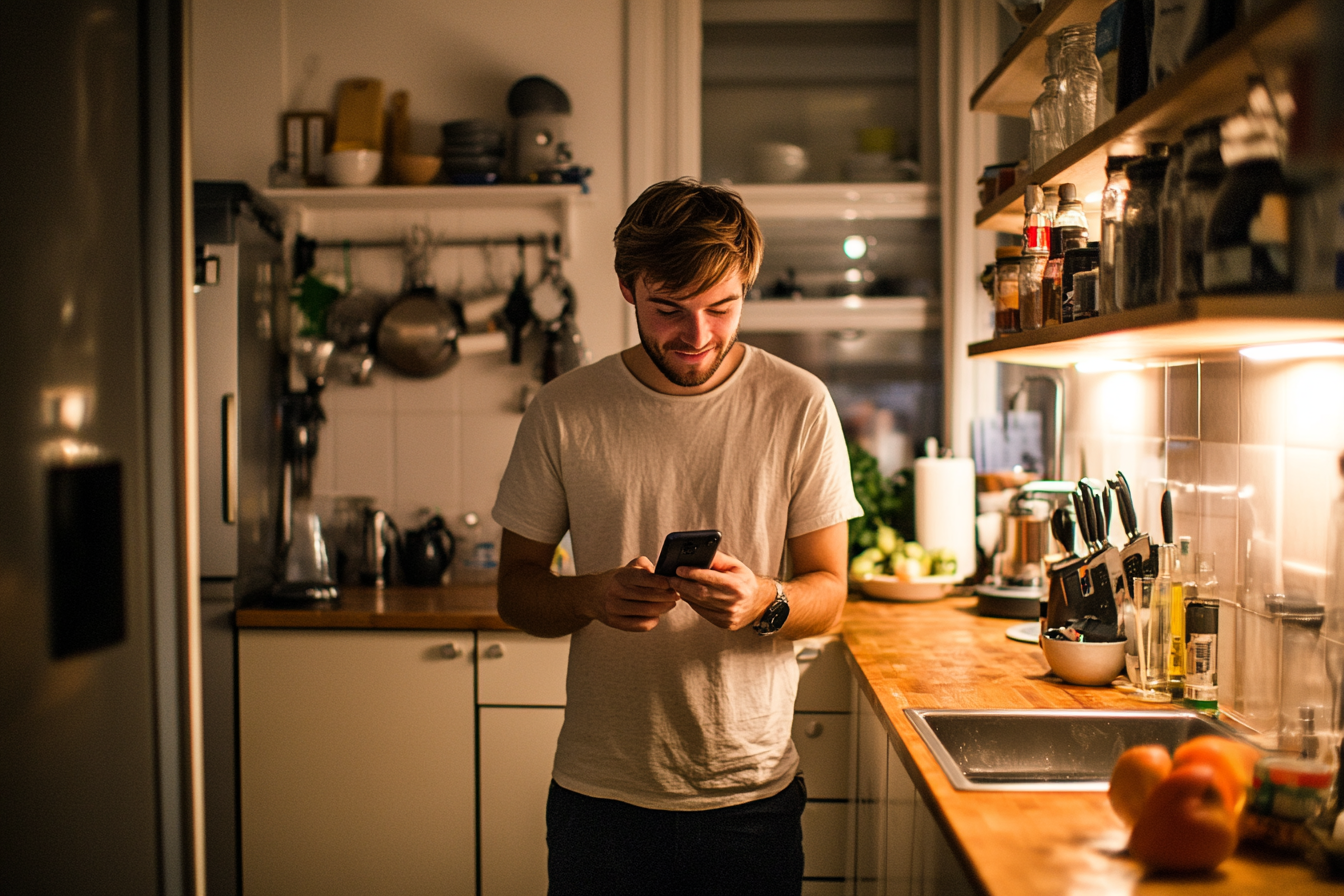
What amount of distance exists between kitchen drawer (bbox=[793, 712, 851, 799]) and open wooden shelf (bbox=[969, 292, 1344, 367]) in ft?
3.34

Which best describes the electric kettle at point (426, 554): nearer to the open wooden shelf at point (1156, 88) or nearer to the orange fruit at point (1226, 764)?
the open wooden shelf at point (1156, 88)

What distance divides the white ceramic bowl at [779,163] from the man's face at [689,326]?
1.77m

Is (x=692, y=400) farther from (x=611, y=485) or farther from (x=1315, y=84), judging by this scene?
(x=1315, y=84)

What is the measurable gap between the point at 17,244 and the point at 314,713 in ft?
5.86

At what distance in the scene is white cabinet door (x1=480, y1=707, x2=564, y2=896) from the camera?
2463 millimetres

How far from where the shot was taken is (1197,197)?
1.09 meters

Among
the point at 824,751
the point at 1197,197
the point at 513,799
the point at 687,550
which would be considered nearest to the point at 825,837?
the point at 824,751

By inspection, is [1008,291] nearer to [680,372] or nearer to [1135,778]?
[680,372]

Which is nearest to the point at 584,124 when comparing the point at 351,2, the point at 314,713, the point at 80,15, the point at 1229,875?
the point at 351,2

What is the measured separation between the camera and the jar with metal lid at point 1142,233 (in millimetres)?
1214

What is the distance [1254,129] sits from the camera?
101 centimetres

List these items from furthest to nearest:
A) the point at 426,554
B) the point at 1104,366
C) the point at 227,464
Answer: the point at 426,554, the point at 227,464, the point at 1104,366

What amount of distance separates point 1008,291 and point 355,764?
184 cm

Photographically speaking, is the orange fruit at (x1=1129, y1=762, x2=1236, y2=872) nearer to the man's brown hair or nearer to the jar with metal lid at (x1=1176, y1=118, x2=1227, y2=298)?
the jar with metal lid at (x1=1176, y1=118, x2=1227, y2=298)
